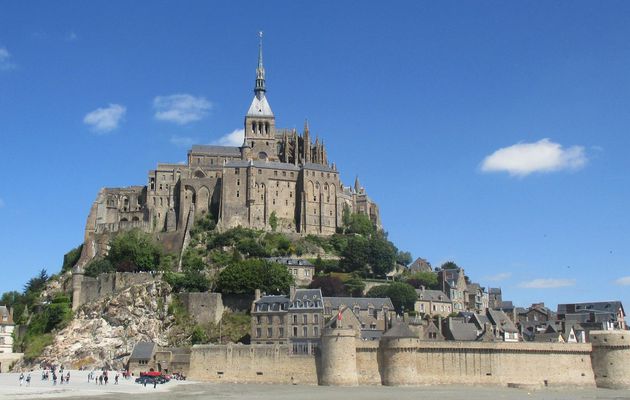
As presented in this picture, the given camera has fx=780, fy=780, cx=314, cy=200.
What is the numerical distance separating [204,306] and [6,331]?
18.5m

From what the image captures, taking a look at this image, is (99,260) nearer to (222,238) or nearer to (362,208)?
(222,238)

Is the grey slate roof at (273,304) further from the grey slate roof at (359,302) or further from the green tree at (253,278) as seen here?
the green tree at (253,278)

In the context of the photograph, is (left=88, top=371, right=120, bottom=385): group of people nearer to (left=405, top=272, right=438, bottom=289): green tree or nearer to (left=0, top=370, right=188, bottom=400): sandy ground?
(left=0, top=370, right=188, bottom=400): sandy ground

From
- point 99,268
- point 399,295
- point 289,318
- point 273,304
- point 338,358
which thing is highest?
point 99,268

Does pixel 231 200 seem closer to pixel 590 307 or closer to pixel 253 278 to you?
pixel 253 278

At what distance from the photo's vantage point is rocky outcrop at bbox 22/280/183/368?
65688 millimetres

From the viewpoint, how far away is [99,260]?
84.7 metres

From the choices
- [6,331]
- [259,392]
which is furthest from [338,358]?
[6,331]

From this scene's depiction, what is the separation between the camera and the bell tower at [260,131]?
108 metres

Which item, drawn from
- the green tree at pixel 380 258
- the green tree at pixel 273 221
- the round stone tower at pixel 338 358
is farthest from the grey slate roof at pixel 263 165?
the round stone tower at pixel 338 358

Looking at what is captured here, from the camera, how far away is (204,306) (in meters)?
71.1

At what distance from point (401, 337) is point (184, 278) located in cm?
2563

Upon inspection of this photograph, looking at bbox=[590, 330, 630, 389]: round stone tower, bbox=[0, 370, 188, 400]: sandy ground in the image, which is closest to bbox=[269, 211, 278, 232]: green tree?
bbox=[0, 370, 188, 400]: sandy ground

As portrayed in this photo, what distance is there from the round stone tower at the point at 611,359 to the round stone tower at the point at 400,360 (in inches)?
622
